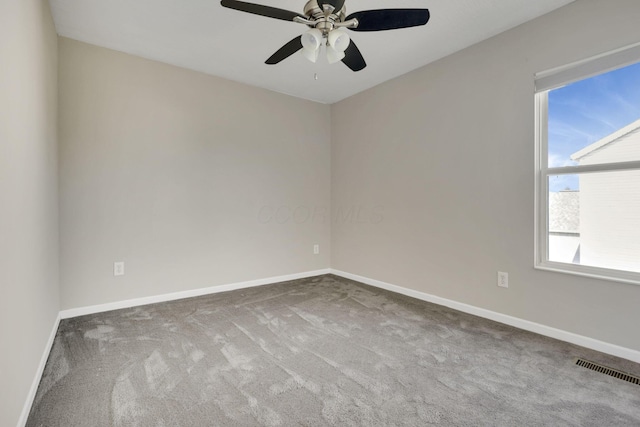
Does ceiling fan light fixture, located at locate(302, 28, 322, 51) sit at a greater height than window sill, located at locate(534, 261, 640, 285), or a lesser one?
greater

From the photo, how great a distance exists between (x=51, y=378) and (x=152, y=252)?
1.43 metres

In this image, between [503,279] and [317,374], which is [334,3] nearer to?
[317,374]

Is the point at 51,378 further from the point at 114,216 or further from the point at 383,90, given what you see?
the point at 383,90

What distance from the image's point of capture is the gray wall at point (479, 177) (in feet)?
6.95

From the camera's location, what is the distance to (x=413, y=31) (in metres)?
Answer: 2.51

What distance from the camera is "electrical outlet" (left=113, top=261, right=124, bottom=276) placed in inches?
112

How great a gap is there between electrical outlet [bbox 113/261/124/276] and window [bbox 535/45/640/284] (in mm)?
3689

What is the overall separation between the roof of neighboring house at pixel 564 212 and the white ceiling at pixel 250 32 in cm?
140

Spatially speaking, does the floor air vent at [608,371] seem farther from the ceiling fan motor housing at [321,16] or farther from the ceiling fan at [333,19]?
the ceiling fan motor housing at [321,16]

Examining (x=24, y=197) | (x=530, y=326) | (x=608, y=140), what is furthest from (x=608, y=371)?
(x=24, y=197)

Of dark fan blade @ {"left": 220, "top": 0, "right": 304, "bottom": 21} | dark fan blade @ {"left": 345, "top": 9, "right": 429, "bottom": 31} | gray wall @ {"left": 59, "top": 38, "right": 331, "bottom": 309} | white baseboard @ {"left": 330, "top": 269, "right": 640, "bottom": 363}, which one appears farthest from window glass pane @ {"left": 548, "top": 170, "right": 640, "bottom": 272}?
gray wall @ {"left": 59, "top": 38, "right": 331, "bottom": 309}

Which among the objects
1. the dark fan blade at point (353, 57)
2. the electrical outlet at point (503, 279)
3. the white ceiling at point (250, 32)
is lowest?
the electrical outlet at point (503, 279)

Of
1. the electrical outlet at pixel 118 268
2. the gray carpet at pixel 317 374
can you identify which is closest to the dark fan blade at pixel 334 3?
the gray carpet at pixel 317 374

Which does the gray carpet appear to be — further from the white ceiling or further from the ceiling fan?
the white ceiling
